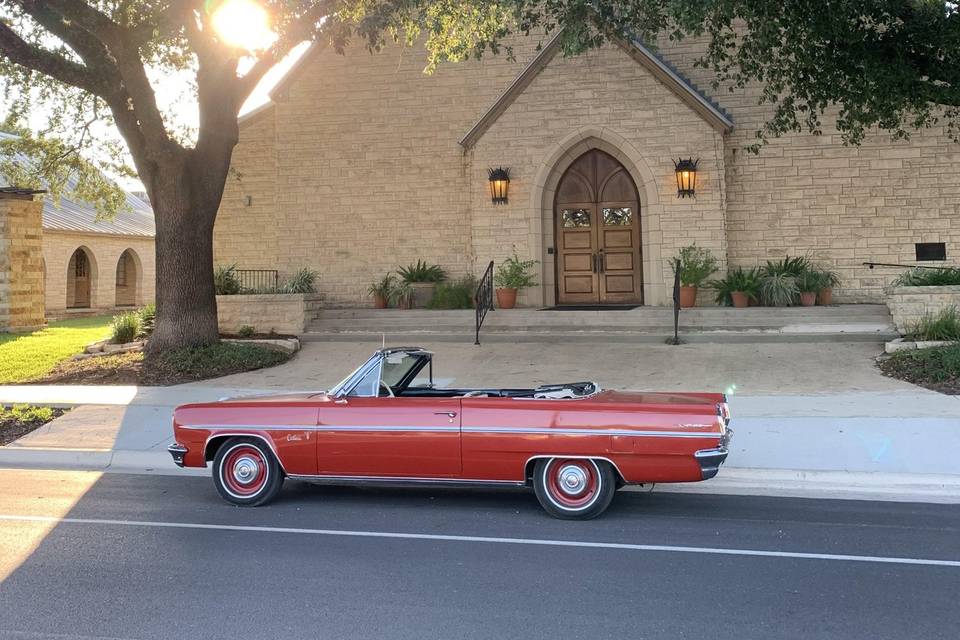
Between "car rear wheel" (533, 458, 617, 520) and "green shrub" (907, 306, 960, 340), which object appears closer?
"car rear wheel" (533, 458, 617, 520)

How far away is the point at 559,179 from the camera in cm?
1681

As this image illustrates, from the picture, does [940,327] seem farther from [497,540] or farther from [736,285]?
[497,540]

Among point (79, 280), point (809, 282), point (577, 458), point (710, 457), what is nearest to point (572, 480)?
point (577, 458)

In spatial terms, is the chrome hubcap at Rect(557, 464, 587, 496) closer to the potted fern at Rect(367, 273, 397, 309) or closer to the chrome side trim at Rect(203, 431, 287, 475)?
the chrome side trim at Rect(203, 431, 287, 475)

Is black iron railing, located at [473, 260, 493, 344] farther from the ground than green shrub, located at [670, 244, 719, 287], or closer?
closer

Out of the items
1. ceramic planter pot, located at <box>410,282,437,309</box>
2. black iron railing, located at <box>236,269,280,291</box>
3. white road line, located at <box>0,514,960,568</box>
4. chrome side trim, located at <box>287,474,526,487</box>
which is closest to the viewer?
white road line, located at <box>0,514,960,568</box>

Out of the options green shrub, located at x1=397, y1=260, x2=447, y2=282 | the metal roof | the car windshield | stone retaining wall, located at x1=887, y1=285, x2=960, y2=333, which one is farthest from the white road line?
the metal roof

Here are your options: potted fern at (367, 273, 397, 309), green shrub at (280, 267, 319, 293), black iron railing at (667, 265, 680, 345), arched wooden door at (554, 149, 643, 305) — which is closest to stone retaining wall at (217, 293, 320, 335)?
green shrub at (280, 267, 319, 293)

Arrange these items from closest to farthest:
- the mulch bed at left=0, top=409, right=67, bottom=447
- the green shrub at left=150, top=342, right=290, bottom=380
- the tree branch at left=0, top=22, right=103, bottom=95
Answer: the mulch bed at left=0, top=409, right=67, bottom=447, the tree branch at left=0, top=22, right=103, bottom=95, the green shrub at left=150, top=342, right=290, bottom=380

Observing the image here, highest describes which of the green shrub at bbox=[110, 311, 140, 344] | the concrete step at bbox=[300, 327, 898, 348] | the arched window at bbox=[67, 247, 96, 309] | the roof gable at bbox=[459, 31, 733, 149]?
the roof gable at bbox=[459, 31, 733, 149]

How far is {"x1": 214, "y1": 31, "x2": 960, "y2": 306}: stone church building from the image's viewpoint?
51.3 feet

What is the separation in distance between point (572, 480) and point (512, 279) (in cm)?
1049

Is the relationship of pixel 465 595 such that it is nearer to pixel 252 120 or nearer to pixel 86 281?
pixel 252 120

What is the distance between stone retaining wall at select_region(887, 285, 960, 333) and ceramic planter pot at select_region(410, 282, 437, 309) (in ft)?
31.2
